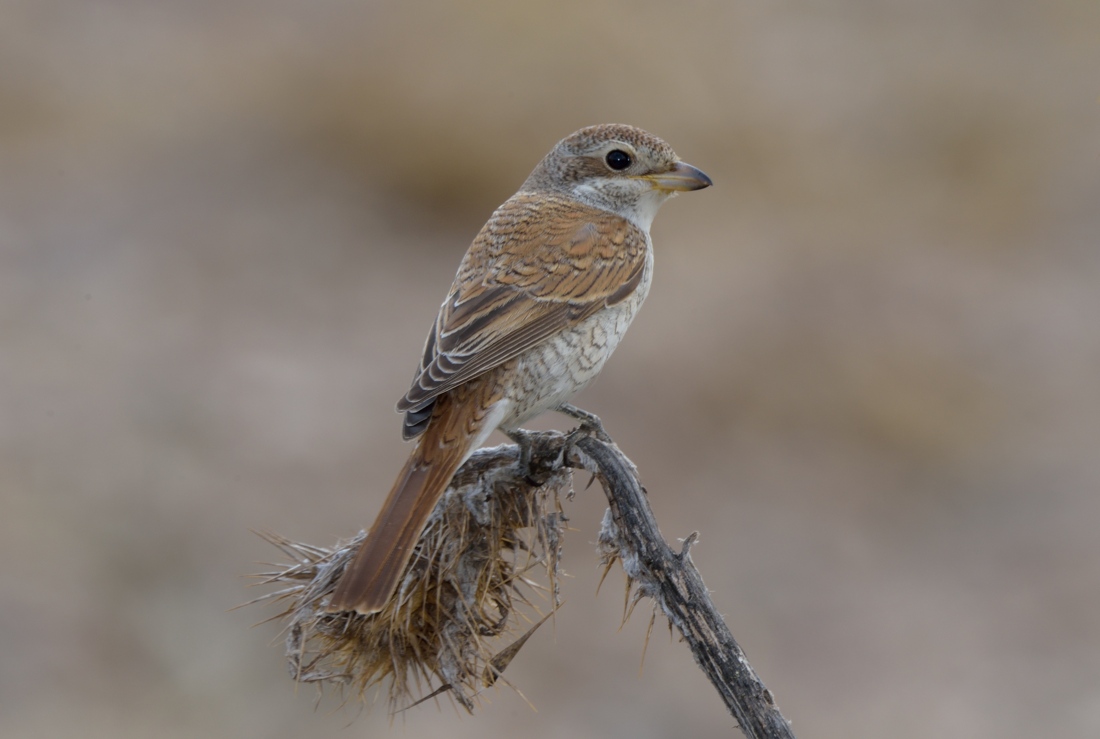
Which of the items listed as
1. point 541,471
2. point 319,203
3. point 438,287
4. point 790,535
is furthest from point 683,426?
point 541,471

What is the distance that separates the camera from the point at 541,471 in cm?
321

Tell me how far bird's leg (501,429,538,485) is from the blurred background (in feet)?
12.9

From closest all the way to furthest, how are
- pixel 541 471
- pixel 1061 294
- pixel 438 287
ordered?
pixel 541 471, pixel 438 287, pixel 1061 294

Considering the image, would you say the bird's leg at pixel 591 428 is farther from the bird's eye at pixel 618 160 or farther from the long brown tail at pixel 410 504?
the bird's eye at pixel 618 160

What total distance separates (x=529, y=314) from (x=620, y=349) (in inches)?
241

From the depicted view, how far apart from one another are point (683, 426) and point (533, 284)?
5.62 meters

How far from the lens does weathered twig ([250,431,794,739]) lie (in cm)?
282

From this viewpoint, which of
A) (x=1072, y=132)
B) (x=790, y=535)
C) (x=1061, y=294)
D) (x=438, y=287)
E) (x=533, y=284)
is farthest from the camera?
(x=1072, y=132)

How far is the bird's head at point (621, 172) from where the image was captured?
448 centimetres

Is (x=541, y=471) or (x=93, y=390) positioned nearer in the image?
(x=541, y=471)

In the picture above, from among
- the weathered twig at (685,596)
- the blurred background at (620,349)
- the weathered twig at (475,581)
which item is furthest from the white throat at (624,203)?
the blurred background at (620,349)

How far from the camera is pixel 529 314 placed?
3.92 meters

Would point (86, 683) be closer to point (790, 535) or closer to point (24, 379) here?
point (24, 379)

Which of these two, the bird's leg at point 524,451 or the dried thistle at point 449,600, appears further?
the bird's leg at point 524,451
